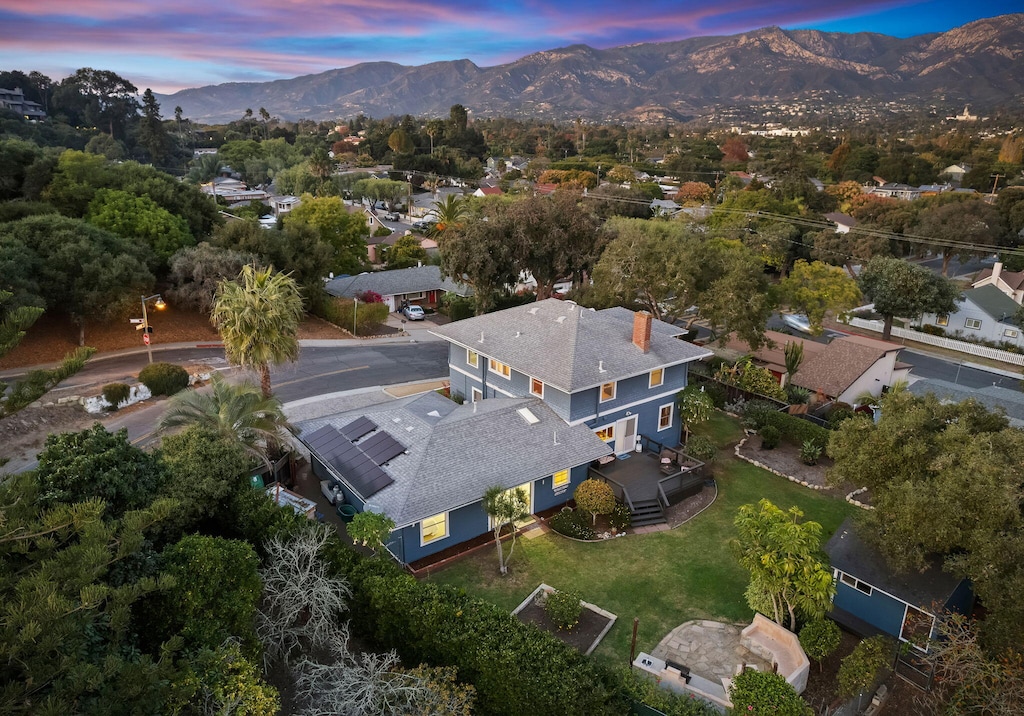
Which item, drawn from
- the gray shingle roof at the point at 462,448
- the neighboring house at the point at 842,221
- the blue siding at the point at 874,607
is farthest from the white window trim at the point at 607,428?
the neighboring house at the point at 842,221

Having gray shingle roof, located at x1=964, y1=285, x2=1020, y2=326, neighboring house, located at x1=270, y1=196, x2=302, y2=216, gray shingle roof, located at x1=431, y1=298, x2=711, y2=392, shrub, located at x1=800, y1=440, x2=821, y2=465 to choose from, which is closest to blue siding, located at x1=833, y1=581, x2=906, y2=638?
shrub, located at x1=800, y1=440, x2=821, y2=465

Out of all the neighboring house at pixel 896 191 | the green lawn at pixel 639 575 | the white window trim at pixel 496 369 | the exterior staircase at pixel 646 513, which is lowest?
the green lawn at pixel 639 575

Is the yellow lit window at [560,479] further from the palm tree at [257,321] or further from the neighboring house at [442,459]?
the palm tree at [257,321]

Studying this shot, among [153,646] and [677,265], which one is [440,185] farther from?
[153,646]

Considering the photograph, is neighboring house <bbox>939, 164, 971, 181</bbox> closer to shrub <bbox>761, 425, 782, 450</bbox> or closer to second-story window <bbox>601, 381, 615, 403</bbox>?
shrub <bbox>761, 425, 782, 450</bbox>

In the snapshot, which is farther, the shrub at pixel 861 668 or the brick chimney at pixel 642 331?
the brick chimney at pixel 642 331

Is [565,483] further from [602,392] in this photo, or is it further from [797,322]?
[797,322]
